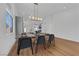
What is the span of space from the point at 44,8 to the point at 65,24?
0.64 meters

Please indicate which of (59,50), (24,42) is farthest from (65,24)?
(24,42)

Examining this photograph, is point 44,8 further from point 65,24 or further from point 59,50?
point 59,50

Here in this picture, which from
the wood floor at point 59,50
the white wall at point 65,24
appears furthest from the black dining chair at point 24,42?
the white wall at point 65,24

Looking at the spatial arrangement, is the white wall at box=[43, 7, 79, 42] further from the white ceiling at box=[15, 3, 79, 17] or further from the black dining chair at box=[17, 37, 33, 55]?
the black dining chair at box=[17, 37, 33, 55]

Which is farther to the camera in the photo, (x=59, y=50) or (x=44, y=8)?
(x=59, y=50)

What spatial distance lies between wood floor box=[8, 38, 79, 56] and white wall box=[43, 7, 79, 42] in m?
0.13

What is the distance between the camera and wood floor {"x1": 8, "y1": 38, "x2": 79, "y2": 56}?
81.5 inches

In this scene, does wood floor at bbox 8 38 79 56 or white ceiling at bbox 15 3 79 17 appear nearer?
white ceiling at bbox 15 3 79 17

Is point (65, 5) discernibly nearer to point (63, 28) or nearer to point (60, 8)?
point (60, 8)

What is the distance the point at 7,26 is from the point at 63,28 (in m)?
1.31

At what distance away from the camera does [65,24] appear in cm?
223

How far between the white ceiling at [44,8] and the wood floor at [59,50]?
0.67m

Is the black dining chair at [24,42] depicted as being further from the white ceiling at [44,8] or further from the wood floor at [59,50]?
the white ceiling at [44,8]

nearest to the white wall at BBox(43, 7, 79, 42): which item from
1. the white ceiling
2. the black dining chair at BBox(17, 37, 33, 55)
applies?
the white ceiling
